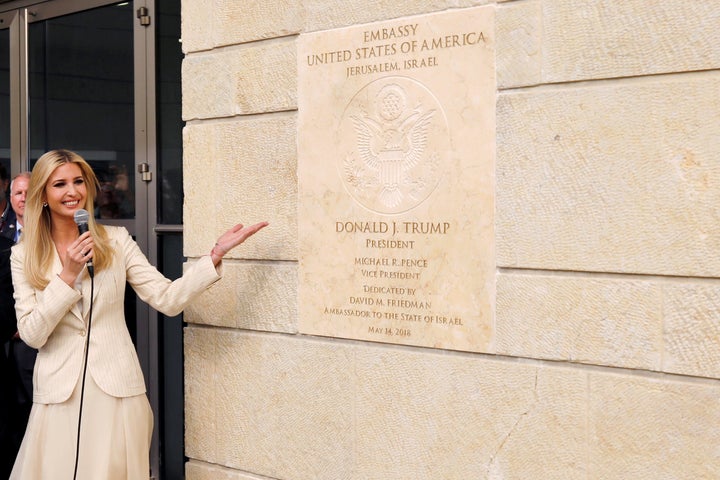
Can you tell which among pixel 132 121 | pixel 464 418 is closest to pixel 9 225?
pixel 132 121

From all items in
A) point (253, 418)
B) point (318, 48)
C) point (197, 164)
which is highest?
point (318, 48)

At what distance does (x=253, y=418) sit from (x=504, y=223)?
1.75 m

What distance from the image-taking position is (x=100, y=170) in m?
6.54

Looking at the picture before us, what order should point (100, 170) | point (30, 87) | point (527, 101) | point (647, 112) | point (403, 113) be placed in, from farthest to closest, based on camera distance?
point (30, 87)
point (100, 170)
point (403, 113)
point (527, 101)
point (647, 112)

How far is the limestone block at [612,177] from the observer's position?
3.25 metres

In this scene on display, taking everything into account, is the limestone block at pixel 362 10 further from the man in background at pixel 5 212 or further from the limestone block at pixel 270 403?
the man in background at pixel 5 212

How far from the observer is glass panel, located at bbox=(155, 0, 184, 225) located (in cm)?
604

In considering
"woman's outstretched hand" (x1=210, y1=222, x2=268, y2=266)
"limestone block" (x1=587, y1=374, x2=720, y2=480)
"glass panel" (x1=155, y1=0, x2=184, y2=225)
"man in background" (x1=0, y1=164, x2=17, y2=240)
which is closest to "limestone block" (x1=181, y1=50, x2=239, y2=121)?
"woman's outstretched hand" (x1=210, y1=222, x2=268, y2=266)

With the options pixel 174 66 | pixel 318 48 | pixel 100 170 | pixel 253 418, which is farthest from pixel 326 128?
pixel 100 170

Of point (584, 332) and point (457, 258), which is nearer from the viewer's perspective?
point (584, 332)

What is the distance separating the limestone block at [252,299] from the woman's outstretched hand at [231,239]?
0.21 meters

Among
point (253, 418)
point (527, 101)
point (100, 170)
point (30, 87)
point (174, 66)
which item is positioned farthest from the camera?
point (30, 87)

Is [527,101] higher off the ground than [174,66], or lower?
lower

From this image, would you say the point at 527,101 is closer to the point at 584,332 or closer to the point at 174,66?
the point at 584,332
